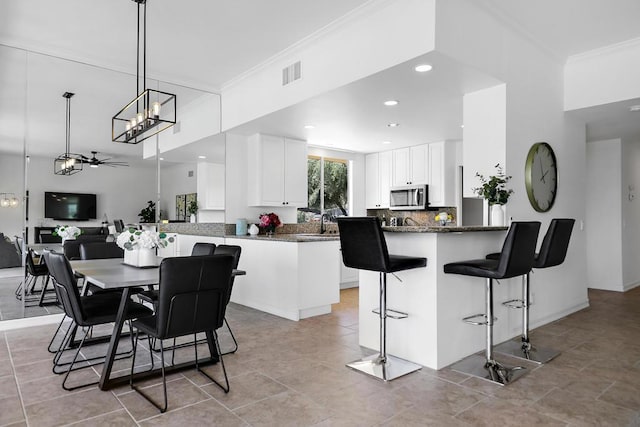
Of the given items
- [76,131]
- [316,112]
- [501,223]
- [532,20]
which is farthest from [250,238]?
[532,20]

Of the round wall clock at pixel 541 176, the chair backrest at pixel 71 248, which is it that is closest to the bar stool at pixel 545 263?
the round wall clock at pixel 541 176

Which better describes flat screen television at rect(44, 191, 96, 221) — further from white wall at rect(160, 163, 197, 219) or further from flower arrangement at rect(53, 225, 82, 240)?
white wall at rect(160, 163, 197, 219)

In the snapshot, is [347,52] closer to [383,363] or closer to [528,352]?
[383,363]

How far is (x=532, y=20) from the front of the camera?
11.6 ft

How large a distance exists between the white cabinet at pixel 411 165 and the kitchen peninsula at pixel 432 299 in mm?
3186

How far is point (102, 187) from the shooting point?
470 centimetres

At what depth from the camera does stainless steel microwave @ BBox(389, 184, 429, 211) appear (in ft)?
21.3

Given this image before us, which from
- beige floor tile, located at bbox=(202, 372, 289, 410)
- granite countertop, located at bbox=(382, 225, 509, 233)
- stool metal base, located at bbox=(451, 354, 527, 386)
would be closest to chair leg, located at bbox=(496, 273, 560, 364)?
stool metal base, located at bbox=(451, 354, 527, 386)

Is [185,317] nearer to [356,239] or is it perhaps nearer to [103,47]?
[356,239]

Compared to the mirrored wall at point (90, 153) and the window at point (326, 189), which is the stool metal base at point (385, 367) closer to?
the mirrored wall at point (90, 153)

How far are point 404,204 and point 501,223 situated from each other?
3.14 metres

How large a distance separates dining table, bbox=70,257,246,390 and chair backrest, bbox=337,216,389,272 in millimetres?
828

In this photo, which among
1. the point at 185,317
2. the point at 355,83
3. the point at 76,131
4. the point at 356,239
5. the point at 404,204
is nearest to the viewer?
the point at 185,317

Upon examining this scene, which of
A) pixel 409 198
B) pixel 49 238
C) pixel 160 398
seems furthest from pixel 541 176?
pixel 49 238
